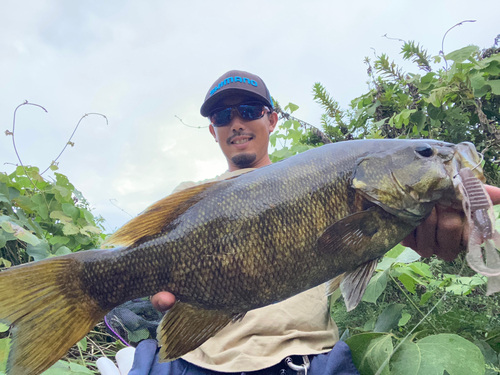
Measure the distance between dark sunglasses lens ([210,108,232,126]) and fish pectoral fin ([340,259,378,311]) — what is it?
6.14 feet

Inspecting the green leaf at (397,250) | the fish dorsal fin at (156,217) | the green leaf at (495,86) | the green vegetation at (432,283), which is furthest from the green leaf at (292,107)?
the fish dorsal fin at (156,217)

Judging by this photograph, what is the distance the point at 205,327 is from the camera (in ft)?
4.00

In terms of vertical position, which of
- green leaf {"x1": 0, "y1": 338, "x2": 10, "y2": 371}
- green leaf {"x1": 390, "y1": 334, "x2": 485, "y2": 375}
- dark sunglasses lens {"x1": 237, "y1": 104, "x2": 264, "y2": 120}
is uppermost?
dark sunglasses lens {"x1": 237, "y1": 104, "x2": 264, "y2": 120}

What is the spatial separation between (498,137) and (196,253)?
189 centimetres

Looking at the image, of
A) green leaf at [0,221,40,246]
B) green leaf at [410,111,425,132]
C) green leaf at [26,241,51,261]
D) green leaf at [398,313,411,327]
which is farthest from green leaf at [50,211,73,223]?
green leaf at [410,111,425,132]

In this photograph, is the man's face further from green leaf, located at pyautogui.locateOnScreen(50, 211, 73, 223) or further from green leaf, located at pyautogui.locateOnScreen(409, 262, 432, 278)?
green leaf, located at pyautogui.locateOnScreen(50, 211, 73, 223)

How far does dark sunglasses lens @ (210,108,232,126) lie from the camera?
106 inches

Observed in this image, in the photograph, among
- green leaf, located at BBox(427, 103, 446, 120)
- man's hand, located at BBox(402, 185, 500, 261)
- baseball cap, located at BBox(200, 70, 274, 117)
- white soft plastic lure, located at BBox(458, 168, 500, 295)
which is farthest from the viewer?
baseball cap, located at BBox(200, 70, 274, 117)

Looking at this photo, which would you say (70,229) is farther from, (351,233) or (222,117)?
(351,233)

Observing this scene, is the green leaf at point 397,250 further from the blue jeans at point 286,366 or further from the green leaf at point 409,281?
Result: the blue jeans at point 286,366

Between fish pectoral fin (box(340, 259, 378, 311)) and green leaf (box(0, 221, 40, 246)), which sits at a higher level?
green leaf (box(0, 221, 40, 246))

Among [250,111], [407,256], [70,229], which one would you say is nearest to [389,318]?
[407,256]

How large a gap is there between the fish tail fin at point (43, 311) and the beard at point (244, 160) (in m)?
1.69

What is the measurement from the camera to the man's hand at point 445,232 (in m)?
1.29
